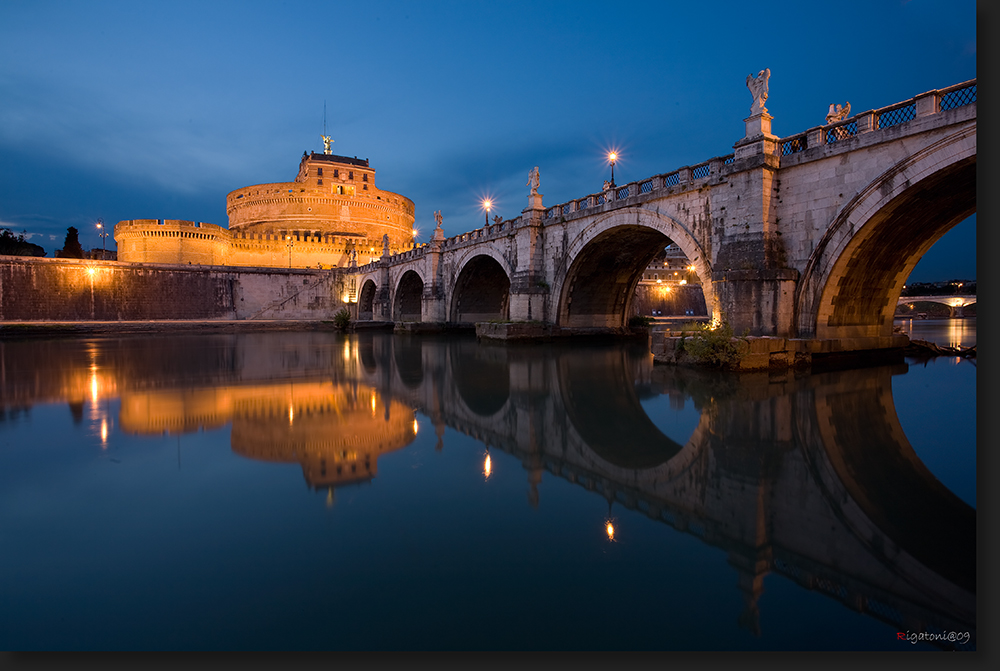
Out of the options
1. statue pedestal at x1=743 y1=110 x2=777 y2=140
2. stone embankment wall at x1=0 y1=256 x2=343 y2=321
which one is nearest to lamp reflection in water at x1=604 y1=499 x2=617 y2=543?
statue pedestal at x1=743 y1=110 x2=777 y2=140

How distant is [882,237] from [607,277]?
1079cm

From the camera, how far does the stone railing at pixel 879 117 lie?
29.7ft

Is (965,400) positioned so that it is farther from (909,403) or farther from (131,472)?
(131,472)

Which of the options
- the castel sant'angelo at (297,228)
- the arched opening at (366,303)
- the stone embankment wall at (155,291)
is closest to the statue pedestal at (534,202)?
the arched opening at (366,303)

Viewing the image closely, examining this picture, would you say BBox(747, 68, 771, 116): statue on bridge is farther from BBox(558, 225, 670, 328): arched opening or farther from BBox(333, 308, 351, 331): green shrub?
BBox(333, 308, 351, 331): green shrub

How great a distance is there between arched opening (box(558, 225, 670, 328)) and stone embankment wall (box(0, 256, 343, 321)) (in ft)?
98.9

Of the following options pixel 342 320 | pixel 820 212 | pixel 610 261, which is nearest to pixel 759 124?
pixel 820 212

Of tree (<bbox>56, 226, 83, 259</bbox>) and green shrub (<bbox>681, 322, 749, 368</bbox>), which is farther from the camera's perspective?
tree (<bbox>56, 226, 83, 259</bbox>)

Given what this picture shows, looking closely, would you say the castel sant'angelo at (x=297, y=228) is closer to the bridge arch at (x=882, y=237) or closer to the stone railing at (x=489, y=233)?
the stone railing at (x=489, y=233)

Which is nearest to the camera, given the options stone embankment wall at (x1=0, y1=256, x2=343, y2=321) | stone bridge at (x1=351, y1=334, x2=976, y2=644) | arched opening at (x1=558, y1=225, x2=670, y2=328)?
stone bridge at (x1=351, y1=334, x2=976, y2=644)

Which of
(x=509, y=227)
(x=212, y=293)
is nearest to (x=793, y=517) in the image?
(x=509, y=227)

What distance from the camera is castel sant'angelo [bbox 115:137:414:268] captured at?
46.3 m

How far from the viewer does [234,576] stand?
2842 millimetres

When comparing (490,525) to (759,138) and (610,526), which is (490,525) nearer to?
(610,526)
